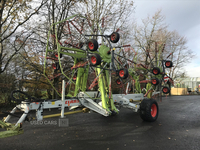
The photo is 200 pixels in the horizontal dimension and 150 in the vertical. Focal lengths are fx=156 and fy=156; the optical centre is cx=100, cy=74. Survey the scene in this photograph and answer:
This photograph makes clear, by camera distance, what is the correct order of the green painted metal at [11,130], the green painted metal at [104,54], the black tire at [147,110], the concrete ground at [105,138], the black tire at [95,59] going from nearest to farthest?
the green painted metal at [11,130], the concrete ground at [105,138], the black tire at [95,59], the green painted metal at [104,54], the black tire at [147,110]

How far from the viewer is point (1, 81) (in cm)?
1091

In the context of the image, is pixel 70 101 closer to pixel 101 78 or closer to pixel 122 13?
pixel 101 78

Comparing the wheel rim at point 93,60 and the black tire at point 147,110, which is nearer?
the wheel rim at point 93,60

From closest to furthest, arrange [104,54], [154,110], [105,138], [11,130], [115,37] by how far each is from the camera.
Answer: [11,130]
[105,138]
[115,37]
[104,54]
[154,110]

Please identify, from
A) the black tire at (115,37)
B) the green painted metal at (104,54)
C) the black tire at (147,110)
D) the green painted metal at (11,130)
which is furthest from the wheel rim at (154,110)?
the green painted metal at (11,130)

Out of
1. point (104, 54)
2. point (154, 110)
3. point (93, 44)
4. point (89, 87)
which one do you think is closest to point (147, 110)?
point (154, 110)

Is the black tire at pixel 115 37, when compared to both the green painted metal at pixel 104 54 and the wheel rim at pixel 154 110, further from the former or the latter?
the wheel rim at pixel 154 110

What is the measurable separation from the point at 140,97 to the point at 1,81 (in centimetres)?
949

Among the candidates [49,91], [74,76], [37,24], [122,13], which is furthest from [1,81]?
[122,13]

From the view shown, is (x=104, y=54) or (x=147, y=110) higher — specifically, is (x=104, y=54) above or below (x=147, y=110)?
above

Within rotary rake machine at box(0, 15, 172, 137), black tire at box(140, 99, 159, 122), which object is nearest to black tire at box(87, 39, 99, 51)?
rotary rake machine at box(0, 15, 172, 137)

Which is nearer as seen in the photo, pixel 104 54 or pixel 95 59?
pixel 95 59

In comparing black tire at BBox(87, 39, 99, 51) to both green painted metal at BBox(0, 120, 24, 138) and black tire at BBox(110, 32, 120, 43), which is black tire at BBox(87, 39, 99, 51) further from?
green painted metal at BBox(0, 120, 24, 138)

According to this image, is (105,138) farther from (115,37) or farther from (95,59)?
(115,37)
